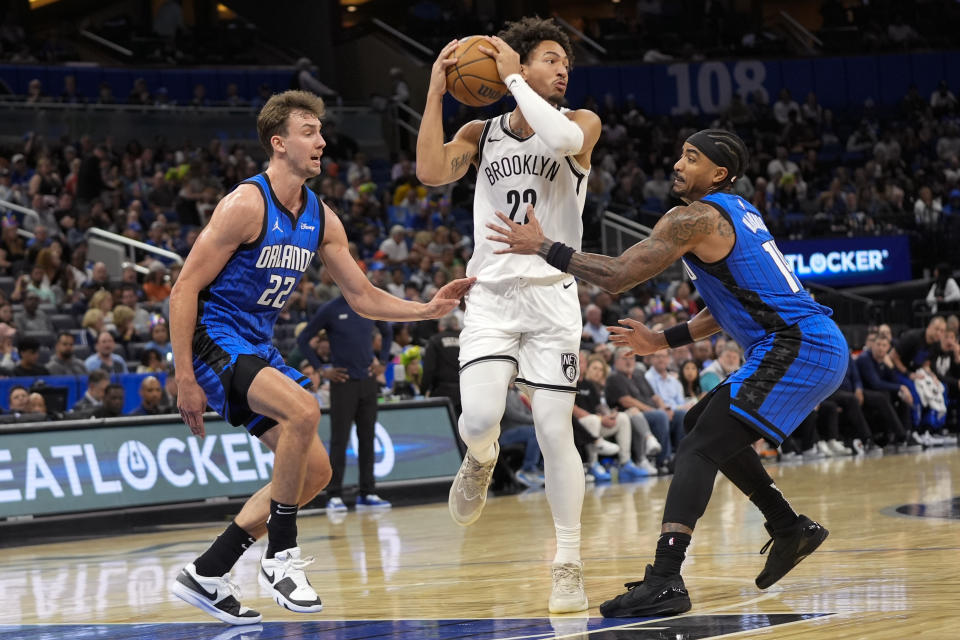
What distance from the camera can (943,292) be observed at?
66.8 ft

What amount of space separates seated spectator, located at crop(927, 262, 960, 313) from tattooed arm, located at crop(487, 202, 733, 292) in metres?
16.1

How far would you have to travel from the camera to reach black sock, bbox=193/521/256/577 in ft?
16.2

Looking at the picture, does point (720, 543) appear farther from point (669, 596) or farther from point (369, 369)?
point (369, 369)

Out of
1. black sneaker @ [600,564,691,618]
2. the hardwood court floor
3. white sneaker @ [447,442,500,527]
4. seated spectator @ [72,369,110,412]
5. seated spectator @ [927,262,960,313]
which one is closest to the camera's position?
the hardwood court floor

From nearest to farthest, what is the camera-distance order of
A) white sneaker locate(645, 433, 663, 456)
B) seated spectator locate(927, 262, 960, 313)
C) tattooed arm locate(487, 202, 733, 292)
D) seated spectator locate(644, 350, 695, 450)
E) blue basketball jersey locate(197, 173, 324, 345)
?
tattooed arm locate(487, 202, 733, 292), blue basketball jersey locate(197, 173, 324, 345), white sneaker locate(645, 433, 663, 456), seated spectator locate(644, 350, 695, 450), seated spectator locate(927, 262, 960, 313)

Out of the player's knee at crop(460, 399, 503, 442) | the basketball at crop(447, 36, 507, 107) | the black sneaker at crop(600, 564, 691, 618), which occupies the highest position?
the basketball at crop(447, 36, 507, 107)

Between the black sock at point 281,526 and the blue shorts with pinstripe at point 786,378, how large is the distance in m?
1.75

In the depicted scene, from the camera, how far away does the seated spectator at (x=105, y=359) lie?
12586 mm

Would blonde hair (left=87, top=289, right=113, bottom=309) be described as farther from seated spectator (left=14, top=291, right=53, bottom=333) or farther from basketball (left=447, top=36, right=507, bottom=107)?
basketball (left=447, top=36, right=507, bottom=107)

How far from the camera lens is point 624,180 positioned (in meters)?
24.3

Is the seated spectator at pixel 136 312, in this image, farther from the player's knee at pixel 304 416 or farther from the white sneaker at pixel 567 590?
the white sneaker at pixel 567 590

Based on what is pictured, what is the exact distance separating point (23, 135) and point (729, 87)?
51.4 ft

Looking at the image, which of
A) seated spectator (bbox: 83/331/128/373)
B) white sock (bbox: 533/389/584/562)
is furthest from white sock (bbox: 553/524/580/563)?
seated spectator (bbox: 83/331/128/373)

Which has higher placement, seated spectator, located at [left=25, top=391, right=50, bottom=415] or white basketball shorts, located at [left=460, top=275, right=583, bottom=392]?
white basketball shorts, located at [left=460, top=275, right=583, bottom=392]
